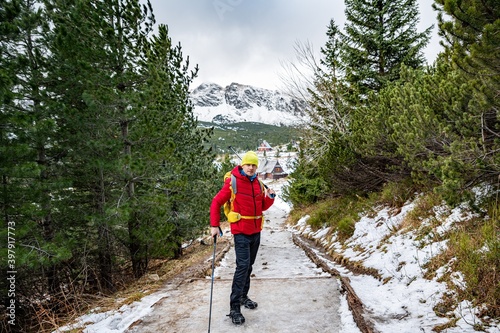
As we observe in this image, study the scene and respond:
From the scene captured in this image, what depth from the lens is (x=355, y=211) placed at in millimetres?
8867

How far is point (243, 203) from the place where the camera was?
402 centimetres

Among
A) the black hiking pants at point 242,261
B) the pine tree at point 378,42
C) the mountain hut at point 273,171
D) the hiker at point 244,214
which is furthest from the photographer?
the mountain hut at point 273,171

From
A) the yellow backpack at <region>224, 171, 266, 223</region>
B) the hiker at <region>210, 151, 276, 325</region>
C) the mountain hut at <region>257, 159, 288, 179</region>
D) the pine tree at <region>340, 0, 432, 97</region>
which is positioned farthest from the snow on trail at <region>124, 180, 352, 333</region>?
the mountain hut at <region>257, 159, 288, 179</region>

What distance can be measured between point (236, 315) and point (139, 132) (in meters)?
6.17

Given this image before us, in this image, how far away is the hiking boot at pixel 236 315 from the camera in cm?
356

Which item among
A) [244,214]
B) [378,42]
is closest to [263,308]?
[244,214]

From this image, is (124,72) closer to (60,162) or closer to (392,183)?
(60,162)

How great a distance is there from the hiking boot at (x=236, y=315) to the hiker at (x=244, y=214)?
176 mm

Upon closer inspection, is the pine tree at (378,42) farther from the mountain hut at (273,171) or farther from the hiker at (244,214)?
the mountain hut at (273,171)

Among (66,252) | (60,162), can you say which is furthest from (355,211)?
→ (60,162)

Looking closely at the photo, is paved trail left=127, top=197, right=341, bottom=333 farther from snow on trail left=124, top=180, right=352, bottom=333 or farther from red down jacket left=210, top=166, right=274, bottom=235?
red down jacket left=210, top=166, right=274, bottom=235

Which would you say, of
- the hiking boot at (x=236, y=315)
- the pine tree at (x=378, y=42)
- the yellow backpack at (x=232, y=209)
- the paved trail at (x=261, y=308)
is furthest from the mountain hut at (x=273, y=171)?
the hiking boot at (x=236, y=315)

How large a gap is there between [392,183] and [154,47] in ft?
26.8

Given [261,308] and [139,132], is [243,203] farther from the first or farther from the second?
[139,132]
